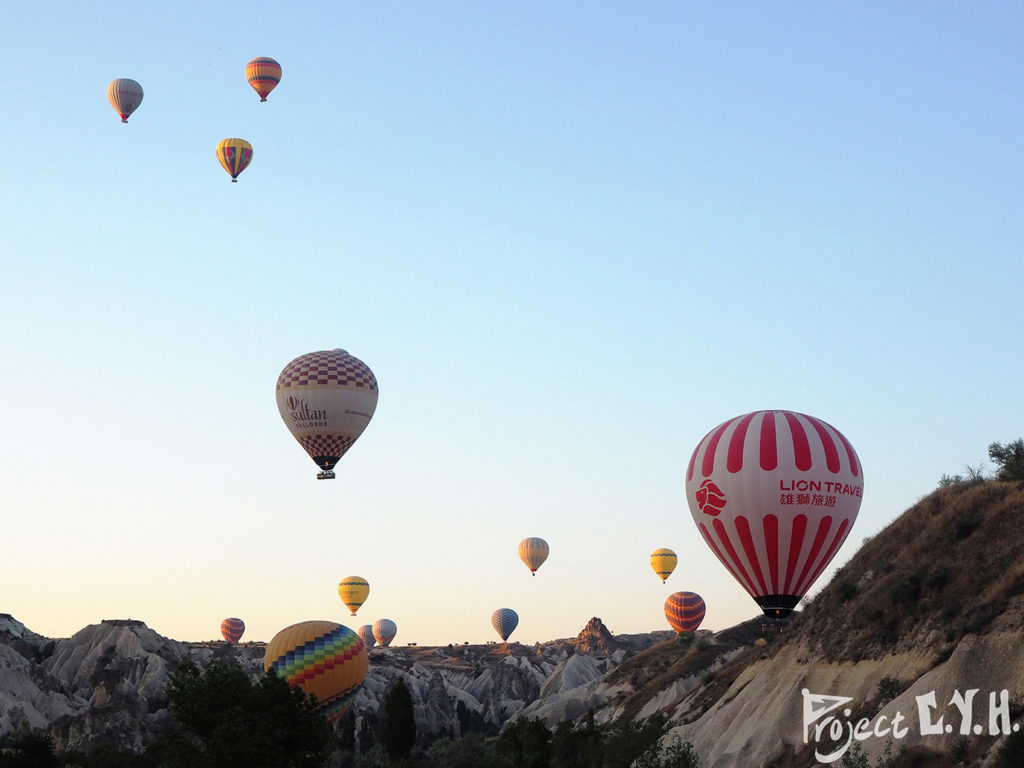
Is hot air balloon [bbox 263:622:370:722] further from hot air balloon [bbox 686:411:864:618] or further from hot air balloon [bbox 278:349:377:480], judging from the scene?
hot air balloon [bbox 686:411:864:618]

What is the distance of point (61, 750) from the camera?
355 feet

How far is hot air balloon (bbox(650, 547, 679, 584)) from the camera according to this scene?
142 meters

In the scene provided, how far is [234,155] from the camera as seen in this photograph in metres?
92.7

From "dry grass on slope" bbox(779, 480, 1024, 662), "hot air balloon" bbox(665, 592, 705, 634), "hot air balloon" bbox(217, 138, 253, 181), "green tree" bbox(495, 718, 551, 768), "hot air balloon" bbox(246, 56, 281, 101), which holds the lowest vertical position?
"green tree" bbox(495, 718, 551, 768)

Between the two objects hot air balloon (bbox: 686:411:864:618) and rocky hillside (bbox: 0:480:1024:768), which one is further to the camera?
hot air balloon (bbox: 686:411:864:618)

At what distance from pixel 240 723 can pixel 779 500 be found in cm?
2417

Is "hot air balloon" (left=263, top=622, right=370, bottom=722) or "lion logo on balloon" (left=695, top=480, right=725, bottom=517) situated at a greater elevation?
"lion logo on balloon" (left=695, top=480, right=725, bottom=517)

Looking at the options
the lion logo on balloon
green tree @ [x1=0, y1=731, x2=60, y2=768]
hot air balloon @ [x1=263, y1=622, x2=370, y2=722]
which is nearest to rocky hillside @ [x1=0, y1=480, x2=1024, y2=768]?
the lion logo on balloon

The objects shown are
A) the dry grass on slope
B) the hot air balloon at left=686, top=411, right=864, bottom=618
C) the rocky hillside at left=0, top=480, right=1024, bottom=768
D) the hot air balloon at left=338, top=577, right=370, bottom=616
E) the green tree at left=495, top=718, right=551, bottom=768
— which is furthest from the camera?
the hot air balloon at left=338, top=577, right=370, bottom=616

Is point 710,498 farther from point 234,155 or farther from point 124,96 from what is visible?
point 124,96

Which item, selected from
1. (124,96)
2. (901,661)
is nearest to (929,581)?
(901,661)

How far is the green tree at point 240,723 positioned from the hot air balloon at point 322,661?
34.2 meters

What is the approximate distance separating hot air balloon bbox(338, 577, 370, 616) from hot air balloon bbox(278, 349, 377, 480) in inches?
3228

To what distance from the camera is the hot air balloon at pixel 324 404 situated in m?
79.3
